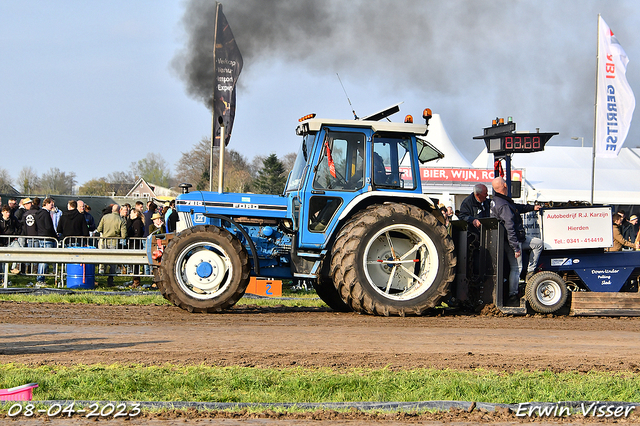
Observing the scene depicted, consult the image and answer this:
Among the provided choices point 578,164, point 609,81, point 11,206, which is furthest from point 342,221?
point 578,164

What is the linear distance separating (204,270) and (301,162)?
1987 millimetres

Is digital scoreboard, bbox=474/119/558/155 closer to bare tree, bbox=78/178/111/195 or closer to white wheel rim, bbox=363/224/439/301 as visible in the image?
white wheel rim, bbox=363/224/439/301

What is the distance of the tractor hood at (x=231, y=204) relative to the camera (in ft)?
29.1

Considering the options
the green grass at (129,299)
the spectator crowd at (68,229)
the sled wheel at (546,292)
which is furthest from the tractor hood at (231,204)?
the spectator crowd at (68,229)

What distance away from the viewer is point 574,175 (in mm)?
26312

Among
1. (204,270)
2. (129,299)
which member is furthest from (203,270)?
(129,299)

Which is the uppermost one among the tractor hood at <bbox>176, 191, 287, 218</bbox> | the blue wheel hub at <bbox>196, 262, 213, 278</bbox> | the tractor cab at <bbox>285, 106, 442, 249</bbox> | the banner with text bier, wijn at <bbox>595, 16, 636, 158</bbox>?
the banner with text bier, wijn at <bbox>595, 16, 636, 158</bbox>

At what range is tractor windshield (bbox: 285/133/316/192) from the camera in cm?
884

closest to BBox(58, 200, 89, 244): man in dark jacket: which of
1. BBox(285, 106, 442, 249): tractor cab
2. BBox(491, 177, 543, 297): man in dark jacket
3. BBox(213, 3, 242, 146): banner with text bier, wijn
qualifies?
BBox(213, 3, 242, 146): banner with text bier, wijn

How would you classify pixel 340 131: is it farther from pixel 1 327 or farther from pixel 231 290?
pixel 1 327

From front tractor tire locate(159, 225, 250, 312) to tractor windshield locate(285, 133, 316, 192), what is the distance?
1211 mm

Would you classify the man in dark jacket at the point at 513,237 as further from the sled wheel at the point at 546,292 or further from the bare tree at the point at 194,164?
the bare tree at the point at 194,164

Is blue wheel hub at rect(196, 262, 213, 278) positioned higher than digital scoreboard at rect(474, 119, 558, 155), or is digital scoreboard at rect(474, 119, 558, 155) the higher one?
digital scoreboard at rect(474, 119, 558, 155)

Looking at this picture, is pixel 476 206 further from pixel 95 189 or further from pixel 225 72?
pixel 95 189
